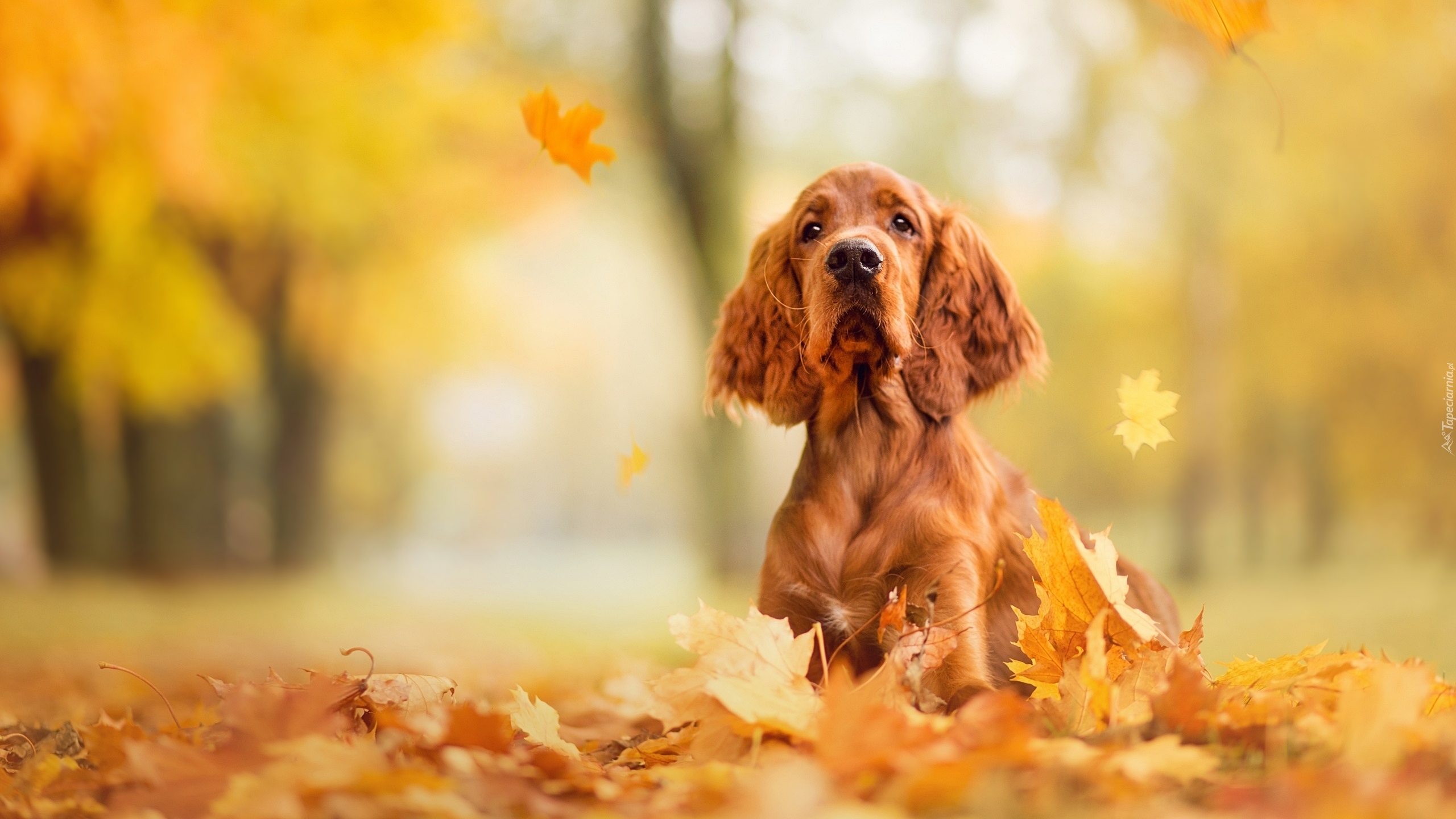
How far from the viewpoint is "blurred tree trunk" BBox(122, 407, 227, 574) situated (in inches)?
482

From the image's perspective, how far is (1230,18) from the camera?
228 centimetres

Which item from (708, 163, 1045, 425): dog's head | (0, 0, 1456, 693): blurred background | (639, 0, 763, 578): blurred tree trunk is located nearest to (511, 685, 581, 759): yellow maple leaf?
(708, 163, 1045, 425): dog's head

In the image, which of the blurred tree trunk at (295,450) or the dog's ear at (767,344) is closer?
the dog's ear at (767,344)

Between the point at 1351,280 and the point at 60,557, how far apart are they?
1438 cm

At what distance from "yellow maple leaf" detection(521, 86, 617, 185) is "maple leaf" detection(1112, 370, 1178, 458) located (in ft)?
4.86

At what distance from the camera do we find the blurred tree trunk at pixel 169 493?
1223 cm

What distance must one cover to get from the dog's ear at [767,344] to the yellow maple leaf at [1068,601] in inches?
33.2

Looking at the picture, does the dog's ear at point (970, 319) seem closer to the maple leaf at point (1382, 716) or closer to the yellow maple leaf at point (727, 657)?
the yellow maple leaf at point (727, 657)

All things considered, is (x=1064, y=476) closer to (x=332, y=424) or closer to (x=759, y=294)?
(x=332, y=424)

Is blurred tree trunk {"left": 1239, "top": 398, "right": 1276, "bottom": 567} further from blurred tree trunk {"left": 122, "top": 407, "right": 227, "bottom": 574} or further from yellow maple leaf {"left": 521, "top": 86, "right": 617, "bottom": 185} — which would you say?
blurred tree trunk {"left": 122, "top": 407, "right": 227, "bottom": 574}

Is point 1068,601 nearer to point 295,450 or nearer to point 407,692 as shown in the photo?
point 407,692

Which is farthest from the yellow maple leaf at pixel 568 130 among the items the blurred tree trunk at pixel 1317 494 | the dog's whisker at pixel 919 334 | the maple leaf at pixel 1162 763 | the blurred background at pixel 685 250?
the blurred tree trunk at pixel 1317 494

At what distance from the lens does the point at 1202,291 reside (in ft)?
34.8

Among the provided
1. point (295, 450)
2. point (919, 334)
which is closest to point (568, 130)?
point (919, 334)
